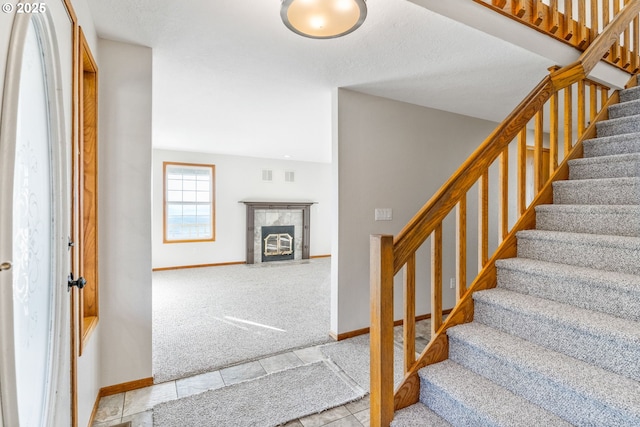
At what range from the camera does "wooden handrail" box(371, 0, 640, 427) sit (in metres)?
1.57

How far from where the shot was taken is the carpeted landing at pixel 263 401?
1873 mm

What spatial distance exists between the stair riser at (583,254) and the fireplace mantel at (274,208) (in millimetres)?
5536

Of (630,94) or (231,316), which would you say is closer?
(630,94)

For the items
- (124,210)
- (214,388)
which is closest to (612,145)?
(214,388)

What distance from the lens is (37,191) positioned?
1044 mm

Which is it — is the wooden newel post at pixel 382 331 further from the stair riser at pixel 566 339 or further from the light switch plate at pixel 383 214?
the light switch plate at pixel 383 214

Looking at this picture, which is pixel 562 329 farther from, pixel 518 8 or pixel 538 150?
pixel 518 8

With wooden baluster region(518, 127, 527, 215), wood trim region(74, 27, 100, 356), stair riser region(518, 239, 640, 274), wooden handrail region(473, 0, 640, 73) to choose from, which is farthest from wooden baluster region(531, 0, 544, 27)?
wood trim region(74, 27, 100, 356)

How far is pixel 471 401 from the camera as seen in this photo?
142cm

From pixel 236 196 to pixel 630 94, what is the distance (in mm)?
6081

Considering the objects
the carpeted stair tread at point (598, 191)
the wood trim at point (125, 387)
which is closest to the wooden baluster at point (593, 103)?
the carpeted stair tread at point (598, 191)

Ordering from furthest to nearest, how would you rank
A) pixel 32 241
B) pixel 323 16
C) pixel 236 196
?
pixel 236 196 < pixel 323 16 < pixel 32 241

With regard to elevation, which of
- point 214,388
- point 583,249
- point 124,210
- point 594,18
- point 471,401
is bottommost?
point 214,388

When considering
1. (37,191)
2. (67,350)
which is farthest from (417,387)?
(37,191)
